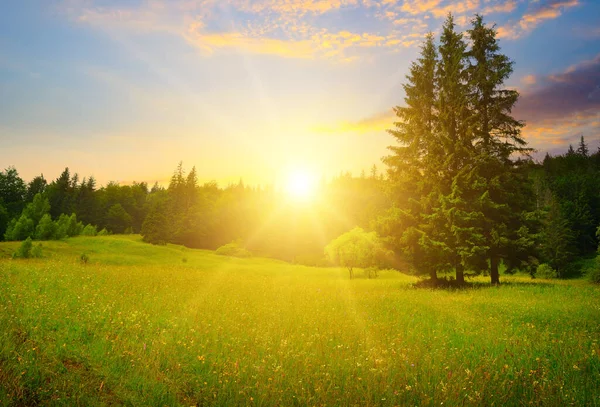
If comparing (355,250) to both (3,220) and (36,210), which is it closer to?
(36,210)

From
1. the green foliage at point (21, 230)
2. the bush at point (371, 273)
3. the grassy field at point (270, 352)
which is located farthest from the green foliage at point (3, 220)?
the grassy field at point (270, 352)

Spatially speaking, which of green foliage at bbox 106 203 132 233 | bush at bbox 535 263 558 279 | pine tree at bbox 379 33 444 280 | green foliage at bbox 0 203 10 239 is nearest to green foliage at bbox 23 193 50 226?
green foliage at bbox 0 203 10 239

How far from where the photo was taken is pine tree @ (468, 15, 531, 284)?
20922 millimetres

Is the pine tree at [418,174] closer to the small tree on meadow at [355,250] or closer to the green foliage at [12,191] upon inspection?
the small tree on meadow at [355,250]

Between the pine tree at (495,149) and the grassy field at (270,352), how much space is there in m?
10.2

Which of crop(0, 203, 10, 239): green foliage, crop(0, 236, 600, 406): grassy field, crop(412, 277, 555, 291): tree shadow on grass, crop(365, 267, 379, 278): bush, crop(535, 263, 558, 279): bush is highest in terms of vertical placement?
crop(0, 203, 10, 239): green foliage

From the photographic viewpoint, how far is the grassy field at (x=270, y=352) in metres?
4.61

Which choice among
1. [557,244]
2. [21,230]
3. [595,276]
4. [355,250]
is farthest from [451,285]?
[21,230]

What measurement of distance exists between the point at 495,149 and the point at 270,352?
22014mm

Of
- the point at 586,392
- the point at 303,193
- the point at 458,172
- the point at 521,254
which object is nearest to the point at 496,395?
the point at 586,392

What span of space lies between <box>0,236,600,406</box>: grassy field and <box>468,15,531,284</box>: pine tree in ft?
33.4

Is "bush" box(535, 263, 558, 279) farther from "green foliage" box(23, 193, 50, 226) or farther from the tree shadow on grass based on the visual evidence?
"green foliage" box(23, 193, 50, 226)

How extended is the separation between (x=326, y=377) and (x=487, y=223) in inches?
767

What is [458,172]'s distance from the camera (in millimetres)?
20750
